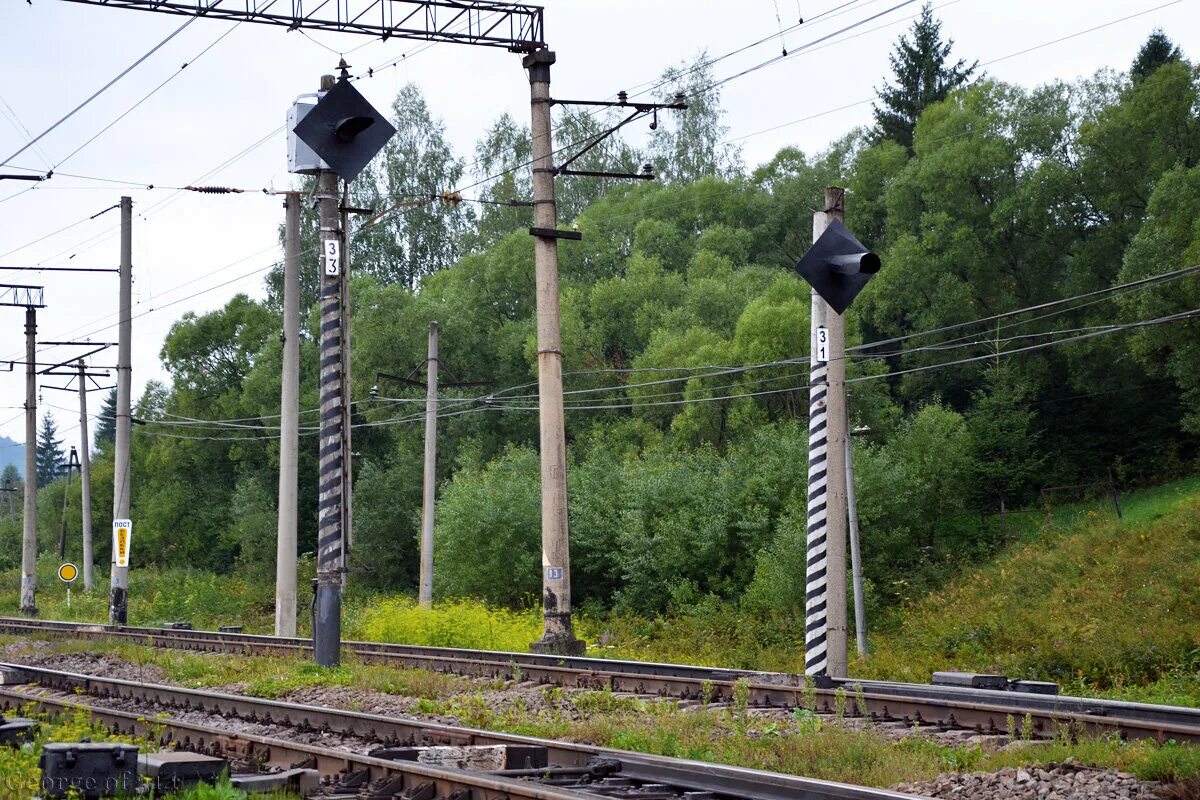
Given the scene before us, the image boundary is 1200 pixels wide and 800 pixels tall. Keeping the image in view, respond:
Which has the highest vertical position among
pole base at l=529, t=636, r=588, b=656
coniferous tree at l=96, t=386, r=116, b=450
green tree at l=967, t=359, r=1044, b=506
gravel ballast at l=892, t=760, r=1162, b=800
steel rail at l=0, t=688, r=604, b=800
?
coniferous tree at l=96, t=386, r=116, b=450

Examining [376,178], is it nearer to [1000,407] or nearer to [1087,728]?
[1000,407]

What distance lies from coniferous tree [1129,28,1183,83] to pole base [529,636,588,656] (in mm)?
40805

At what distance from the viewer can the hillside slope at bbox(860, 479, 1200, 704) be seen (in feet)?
77.0

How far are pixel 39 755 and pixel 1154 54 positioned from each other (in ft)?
174

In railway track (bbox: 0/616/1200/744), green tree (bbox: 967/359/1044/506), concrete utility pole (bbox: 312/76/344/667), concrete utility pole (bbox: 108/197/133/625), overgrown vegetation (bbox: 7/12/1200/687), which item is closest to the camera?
railway track (bbox: 0/616/1200/744)

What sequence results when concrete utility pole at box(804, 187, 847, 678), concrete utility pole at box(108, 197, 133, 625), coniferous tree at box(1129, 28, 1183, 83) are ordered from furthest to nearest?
coniferous tree at box(1129, 28, 1183, 83) < concrete utility pole at box(108, 197, 133, 625) < concrete utility pole at box(804, 187, 847, 678)

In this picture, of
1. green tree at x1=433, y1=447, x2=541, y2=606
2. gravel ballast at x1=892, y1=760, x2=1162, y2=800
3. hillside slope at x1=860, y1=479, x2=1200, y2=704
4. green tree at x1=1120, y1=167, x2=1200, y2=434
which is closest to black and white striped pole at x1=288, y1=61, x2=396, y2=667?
hillside slope at x1=860, y1=479, x2=1200, y2=704

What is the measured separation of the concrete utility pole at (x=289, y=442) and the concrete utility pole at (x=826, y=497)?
14.2 m

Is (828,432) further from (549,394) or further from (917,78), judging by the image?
(917,78)

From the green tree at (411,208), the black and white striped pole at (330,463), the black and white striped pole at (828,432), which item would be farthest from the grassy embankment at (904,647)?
the green tree at (411,208)

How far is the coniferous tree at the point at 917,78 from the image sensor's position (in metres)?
62.9

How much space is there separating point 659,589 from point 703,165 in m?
40.7

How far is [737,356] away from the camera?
46062 millimetres

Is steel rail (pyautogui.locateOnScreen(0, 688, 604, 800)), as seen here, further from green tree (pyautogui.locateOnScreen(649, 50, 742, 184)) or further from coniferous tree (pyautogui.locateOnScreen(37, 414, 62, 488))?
coniferous tree (pyautogui.locateOnScreen(37, 414, 62, 488))
